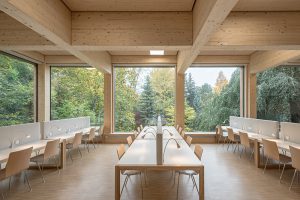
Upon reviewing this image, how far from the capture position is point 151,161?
3186 millimetres

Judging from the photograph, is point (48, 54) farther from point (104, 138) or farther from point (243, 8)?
point (243, 8)

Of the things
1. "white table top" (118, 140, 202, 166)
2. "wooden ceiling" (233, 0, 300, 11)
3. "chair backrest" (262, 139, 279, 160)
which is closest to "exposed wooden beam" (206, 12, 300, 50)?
"wooden ceiling" (233, 0, 300, 11)

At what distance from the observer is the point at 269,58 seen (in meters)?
6.99

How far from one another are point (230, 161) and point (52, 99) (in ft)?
23.1

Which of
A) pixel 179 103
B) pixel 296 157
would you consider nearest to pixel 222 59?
pixel 179 103

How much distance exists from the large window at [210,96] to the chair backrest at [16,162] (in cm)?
654

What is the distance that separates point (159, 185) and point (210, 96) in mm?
6225

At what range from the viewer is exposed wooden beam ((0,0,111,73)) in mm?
2906

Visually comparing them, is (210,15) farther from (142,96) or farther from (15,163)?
(142,96)

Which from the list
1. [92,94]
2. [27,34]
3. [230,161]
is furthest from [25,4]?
[92,94]

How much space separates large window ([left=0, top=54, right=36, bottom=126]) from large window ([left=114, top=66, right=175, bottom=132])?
314 centimetres

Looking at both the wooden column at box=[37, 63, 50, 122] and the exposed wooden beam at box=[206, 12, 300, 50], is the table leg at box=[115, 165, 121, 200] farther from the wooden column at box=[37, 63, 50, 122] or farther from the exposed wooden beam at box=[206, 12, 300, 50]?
the wooden column at box=[37, 63, 50, 122]

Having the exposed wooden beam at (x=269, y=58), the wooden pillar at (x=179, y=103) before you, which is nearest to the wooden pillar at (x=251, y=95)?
the exposed wooden beam at (x=269, y=58)

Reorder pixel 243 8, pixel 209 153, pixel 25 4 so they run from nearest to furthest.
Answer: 1. pixel 25 4
2. pixel 243 8
3. pixel 209 153
